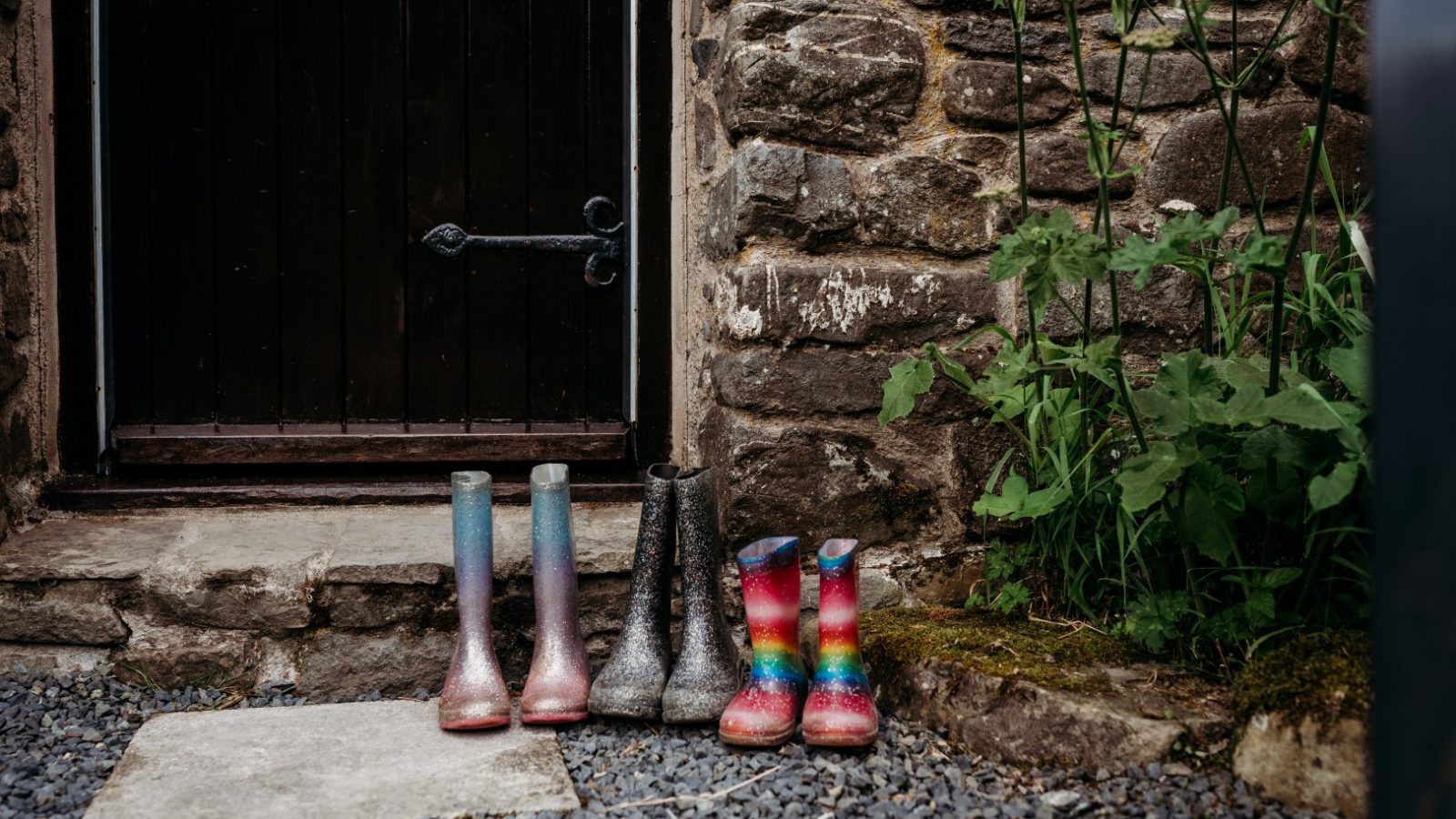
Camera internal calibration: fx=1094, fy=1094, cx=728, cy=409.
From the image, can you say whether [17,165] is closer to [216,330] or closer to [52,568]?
[216,330]

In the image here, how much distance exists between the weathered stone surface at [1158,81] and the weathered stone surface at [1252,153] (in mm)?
40

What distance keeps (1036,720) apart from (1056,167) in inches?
36.0

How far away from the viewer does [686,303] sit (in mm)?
2111

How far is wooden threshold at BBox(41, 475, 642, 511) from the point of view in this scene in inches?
78.2

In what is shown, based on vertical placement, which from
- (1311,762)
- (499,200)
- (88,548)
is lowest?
(1311,762)

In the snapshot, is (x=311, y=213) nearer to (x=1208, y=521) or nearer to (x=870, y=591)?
(x=870, y=591)

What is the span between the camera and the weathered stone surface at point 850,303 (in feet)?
5.77

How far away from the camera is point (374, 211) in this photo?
210cm

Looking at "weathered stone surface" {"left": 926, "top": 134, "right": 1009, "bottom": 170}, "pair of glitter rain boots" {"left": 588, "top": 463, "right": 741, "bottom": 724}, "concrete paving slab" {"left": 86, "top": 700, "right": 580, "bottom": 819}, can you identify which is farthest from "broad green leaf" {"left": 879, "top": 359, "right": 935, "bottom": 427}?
"concrete paving slab" {"left": 86, "top": 700, "right": 580, "bottom": 819}

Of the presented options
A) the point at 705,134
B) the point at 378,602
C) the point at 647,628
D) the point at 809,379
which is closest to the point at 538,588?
the point at 647,628

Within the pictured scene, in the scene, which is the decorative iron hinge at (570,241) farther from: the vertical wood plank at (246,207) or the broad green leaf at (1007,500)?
the broad green leaf at (1007,500)

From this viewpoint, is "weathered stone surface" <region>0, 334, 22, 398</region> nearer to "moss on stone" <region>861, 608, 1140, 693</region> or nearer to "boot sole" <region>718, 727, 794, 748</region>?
"boot sole" <region>718, 727, 794, 748</region>

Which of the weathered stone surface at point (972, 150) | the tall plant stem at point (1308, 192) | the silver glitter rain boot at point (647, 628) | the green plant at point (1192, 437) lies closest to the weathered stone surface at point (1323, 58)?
the green plant at point (1192, 437)

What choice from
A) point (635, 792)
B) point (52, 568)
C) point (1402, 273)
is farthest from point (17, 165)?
point (1402, 273)
